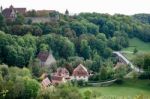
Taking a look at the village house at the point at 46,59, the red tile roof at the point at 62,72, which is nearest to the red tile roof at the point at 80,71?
the red tile roof at the point at 62,72

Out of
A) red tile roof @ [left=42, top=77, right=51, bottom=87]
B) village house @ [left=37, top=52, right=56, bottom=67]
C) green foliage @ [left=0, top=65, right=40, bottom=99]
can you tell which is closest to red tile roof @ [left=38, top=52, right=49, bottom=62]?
village house @ [left=37, top=52, right=56, bottom=67]

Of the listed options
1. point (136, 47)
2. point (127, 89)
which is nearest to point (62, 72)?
point (127, 89)

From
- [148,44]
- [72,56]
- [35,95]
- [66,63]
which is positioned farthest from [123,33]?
[35,95]

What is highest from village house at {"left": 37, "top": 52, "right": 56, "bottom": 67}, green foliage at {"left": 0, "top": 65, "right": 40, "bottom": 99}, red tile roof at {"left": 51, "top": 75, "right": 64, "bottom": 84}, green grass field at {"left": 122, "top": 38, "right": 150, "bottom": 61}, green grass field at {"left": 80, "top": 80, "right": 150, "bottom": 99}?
green foliage at {"left": 0, "top": 65, "right": 40, "bottom": 99}

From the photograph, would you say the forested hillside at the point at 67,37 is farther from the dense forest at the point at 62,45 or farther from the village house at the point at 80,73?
the village house at the point at 80,73

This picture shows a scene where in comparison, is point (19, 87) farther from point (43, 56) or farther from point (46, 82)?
point (43, 56)

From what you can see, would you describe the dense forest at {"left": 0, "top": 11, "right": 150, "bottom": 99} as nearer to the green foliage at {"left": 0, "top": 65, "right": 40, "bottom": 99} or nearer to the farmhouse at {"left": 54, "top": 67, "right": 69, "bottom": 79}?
the green foliage at {"left": 0, "top": 65, "right": 40, "bottom": 99}

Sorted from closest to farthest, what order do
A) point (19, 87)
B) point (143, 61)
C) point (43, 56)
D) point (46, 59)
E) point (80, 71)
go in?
1. point (19, 87)
2. point (80, 71)
3. point (143, 61)
4. point (46, 59)
5. point (43, 56)

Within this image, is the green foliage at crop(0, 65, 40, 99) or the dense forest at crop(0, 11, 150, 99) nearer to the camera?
the green foliage at crop(0, 65, 40, 99)
